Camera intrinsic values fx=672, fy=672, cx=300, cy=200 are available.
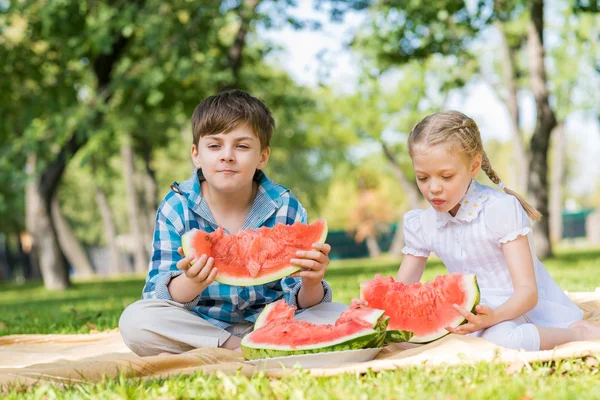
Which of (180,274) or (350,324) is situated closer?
(350,324)

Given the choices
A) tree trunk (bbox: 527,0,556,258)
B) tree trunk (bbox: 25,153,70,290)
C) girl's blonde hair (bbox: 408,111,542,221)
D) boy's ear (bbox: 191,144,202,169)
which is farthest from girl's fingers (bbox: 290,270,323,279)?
tree trunk (bbox: 25,153,70,290)

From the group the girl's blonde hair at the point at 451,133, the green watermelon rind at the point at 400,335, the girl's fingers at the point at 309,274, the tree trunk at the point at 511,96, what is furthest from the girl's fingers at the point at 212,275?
the tree trunk at the point at 511,96

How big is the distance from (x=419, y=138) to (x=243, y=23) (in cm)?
966

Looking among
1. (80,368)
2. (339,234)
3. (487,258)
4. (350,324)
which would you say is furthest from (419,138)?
(339,234)

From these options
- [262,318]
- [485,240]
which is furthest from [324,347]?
[485,240]

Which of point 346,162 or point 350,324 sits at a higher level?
point 346,162

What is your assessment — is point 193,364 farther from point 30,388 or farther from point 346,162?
point 346,162

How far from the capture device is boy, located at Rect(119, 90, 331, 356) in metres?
3.54

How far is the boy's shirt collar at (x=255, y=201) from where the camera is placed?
386cm

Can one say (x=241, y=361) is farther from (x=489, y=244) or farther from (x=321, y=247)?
(x=489, y=244)

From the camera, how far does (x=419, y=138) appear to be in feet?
11.5

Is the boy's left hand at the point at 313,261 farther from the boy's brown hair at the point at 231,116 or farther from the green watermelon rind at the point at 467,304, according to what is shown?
the boy's brown hair at the point at 231,116

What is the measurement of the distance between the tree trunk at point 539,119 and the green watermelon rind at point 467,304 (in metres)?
10.8

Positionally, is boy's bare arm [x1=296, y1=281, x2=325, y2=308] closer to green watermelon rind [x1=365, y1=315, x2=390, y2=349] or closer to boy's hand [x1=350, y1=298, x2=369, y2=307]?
boy's hand [x1=350, y1=298, x2=369, y2=307]
